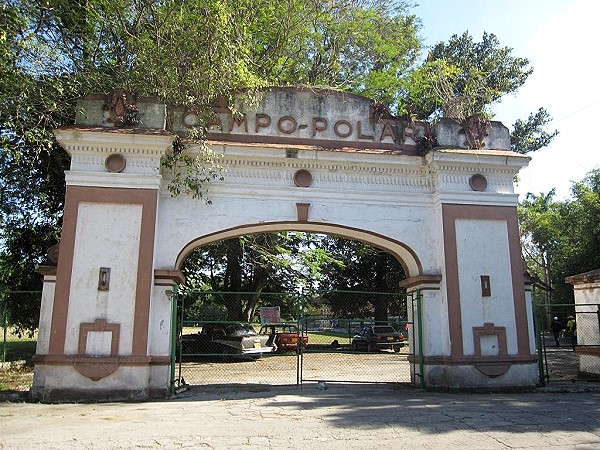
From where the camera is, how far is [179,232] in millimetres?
9750

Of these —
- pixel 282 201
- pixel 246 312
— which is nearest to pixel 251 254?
pixel 246 312

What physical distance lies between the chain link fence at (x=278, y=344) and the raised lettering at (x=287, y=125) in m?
3.09

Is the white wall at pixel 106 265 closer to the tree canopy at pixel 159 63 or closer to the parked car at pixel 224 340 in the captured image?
the tree canopy at pixel 159 63

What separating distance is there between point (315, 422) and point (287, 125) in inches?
219

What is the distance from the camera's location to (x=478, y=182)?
34.9 feet

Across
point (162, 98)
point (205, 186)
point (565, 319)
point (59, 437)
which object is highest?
point (162, 98)

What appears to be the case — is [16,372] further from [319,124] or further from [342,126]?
[342,126]

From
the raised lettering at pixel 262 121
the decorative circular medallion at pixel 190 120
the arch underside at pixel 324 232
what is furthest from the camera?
the raised lettering at pixel 262 121

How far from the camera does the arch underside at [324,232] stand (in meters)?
9.97

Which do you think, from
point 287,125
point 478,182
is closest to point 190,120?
point 287,125

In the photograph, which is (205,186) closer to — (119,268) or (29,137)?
(119,268)

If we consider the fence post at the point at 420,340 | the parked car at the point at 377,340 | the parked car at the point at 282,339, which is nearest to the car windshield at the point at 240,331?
the parked car at the point at 282,339

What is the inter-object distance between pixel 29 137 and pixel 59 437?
5.85 metres

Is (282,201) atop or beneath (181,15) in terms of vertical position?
beneath
